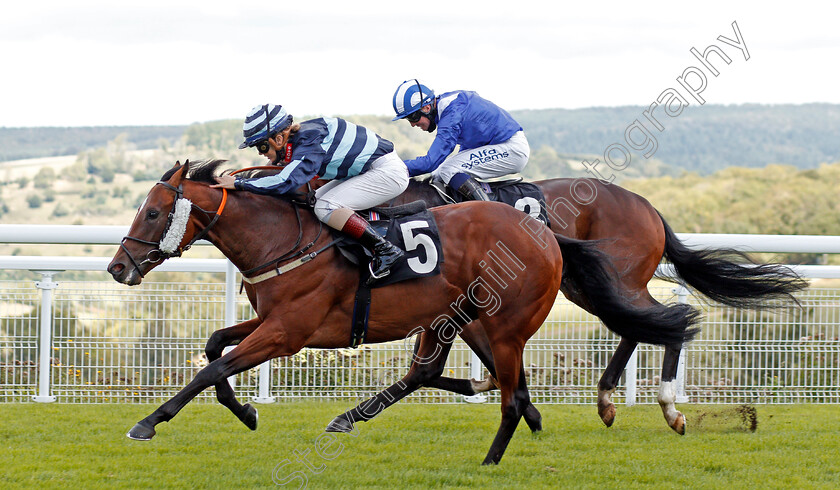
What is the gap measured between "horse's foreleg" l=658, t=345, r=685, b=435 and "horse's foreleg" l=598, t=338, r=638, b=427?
0.22 meters

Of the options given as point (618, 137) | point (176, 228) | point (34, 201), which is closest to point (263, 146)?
point (176, 228)

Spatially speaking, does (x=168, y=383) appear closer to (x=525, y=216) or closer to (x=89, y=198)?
(x=525, y=216)

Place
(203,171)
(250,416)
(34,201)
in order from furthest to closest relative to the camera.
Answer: (34,201) < (250,416) < (203,171)

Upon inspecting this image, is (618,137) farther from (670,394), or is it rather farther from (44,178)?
(670,394)

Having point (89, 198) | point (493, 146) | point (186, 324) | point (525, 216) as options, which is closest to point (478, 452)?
point (525, 216)

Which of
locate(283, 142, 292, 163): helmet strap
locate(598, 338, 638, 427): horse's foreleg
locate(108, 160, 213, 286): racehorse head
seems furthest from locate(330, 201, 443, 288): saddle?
locate(598, 338, 638, 427): horse's foreleg

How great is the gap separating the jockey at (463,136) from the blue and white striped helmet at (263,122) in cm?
114

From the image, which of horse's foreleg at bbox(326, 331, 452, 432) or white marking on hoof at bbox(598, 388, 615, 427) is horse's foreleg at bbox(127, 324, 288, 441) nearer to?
horse's foreleg at bbox(326, 331, 452, 432)

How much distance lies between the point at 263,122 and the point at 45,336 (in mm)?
2574

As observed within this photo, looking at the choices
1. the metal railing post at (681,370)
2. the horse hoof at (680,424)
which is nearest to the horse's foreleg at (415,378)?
the horse hoof at (680,424)

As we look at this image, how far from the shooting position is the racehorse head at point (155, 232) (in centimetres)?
399

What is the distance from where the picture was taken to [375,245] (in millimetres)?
4234

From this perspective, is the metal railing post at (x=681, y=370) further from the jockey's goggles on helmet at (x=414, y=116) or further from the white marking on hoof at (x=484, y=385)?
the jockey's goggles on helmet at (x=414, y=116)

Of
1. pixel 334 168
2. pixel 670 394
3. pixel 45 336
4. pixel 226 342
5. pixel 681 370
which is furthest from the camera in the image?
pixel 681 370
